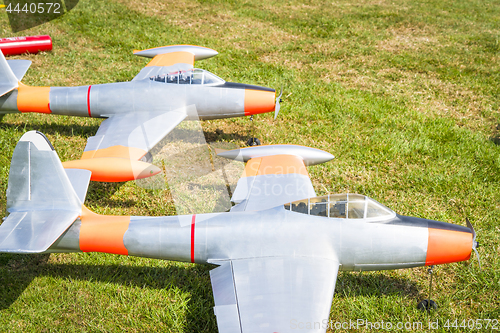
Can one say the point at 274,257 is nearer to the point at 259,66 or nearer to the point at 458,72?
the point at 259,66

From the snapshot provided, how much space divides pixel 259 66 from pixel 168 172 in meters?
6.50

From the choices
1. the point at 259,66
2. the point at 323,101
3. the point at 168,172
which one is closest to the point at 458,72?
the point at 323,101

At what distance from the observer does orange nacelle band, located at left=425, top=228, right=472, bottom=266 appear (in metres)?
5.20

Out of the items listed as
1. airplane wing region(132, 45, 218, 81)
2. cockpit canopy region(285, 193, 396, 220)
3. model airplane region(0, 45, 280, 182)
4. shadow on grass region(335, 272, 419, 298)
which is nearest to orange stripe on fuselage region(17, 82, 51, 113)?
model airplane region(0, 45, 280, 182)

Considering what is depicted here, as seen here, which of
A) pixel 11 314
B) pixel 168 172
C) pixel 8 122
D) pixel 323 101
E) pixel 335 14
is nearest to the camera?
pixel 11 314

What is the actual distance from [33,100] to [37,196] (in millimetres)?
4362

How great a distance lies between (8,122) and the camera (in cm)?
951

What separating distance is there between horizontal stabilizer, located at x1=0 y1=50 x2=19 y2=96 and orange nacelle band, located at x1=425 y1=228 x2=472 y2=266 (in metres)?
9.57

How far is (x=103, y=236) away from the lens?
5.38 meters

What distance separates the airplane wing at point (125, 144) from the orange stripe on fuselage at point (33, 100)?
5.21 ft

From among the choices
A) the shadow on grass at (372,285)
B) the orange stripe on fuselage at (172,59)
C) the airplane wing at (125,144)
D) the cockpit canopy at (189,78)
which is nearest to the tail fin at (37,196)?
the airplane wing at (125,144)

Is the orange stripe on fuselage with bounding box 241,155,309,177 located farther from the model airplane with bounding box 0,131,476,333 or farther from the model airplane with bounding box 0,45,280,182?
the model airplane with bounding box 0,45,280,182

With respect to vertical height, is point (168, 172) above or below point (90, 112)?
below

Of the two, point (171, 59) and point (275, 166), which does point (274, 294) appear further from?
point (171, 59)
